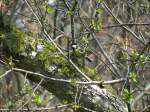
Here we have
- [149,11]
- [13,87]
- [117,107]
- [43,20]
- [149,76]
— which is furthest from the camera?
[13,87]

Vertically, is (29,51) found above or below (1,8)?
below

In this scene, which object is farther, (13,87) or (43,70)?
(13,87)

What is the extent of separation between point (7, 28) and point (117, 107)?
115cm

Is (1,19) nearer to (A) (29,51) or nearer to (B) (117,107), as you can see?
(A) (29,51)

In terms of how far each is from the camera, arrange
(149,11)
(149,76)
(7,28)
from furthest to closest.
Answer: (149,76) → (149,11) → (7,28)

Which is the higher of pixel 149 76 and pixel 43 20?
pixel 43 20

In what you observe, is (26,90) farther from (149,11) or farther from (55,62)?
(149,11)

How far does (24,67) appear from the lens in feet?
11.8

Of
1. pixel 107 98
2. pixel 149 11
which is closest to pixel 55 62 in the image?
pixel 107 98

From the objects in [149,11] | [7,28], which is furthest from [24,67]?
[149,11]

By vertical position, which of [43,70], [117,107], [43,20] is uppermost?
[43,20]

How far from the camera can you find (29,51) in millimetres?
3592

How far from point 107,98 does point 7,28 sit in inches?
Answer: 40.8

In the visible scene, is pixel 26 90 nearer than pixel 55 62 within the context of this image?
Yes
